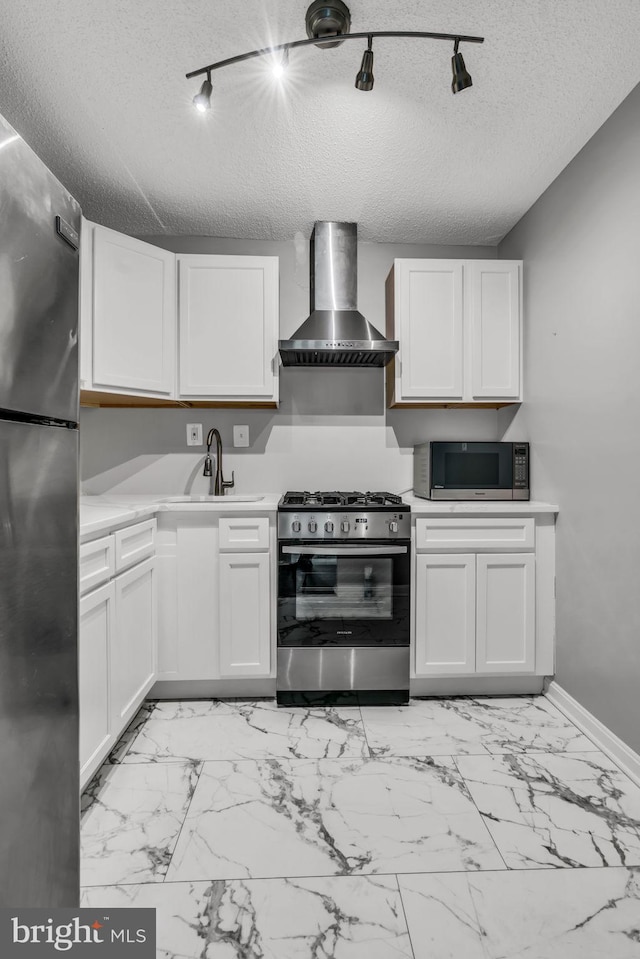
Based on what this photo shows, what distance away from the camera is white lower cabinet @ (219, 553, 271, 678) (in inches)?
87.8

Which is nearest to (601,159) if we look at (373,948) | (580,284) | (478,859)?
(580,284)

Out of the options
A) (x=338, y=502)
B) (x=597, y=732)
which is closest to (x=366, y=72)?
(x=338, y=502)

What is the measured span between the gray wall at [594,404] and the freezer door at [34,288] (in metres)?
1.79

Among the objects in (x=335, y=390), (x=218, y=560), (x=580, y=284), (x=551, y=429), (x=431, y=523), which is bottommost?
(x=218, y=560)

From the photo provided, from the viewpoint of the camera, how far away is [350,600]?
2244 mm

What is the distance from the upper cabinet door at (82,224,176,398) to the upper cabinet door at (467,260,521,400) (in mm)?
1580

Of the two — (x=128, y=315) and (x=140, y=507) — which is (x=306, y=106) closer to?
(x=128, y=315)

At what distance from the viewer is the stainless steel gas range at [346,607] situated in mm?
2211

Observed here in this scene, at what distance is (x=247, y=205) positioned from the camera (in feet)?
8.00

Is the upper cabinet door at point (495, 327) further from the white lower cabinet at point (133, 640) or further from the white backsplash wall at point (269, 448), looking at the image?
the white lower cabinet at point (133, 640)

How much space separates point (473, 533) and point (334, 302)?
142 cm

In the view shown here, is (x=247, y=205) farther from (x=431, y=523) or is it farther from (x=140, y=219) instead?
(x=431, y=523)

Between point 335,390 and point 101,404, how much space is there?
4.34 ft

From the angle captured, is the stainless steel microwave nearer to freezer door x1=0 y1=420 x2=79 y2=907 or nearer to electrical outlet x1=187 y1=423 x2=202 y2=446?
electrical outlet x1=187 y1=423 x2=202 y2=446
